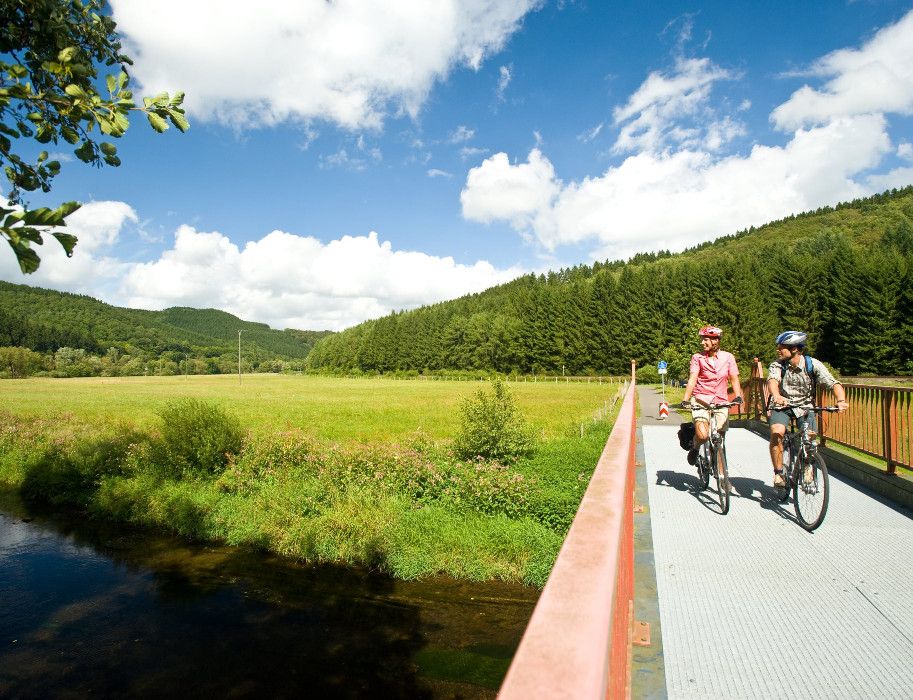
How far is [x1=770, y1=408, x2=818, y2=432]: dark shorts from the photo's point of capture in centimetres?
559

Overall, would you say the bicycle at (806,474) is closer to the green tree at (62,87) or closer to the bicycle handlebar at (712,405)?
the bicycle handlebar at (712,405)

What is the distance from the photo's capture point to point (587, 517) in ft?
5.88

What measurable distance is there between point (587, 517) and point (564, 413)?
26028mm

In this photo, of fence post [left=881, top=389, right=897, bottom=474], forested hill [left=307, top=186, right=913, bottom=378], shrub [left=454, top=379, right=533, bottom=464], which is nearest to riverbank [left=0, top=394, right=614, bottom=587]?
shrub [left=454, top=379, right=533, bottom=464]

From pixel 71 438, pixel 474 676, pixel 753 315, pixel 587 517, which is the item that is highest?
pixel 753 315

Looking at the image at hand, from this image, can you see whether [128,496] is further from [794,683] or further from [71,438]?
[794,683]

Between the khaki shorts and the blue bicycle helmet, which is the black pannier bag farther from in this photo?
the blue bicycle helmet

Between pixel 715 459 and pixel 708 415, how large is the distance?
0.65 m

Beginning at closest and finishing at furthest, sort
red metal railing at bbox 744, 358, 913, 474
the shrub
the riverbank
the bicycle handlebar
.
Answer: red metal railing at bbox 744, 358, 913, 474 → the bicycle handlebar → the riverbank → the shrub

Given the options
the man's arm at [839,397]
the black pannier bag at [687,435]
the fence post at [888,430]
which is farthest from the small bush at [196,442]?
the fence post at [888,430]

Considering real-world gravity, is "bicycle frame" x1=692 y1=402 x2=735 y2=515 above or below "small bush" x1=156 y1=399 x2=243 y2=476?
above

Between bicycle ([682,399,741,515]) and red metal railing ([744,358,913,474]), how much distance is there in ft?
2.05

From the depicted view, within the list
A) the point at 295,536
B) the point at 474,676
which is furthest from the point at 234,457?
the point at 474,676

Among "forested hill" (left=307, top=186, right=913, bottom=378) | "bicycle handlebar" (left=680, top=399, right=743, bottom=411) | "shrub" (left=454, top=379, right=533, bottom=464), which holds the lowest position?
"shrub" (left=454, top=379, right=533, bottom=464)
